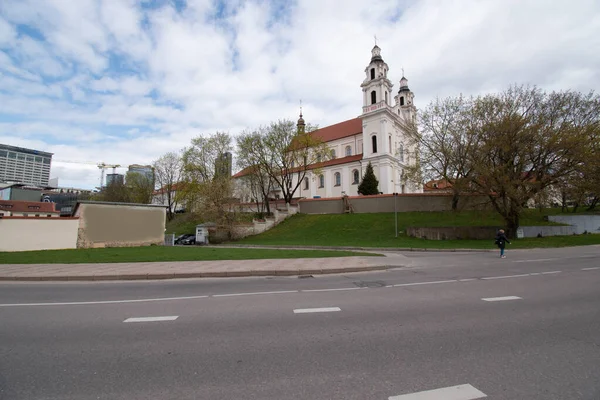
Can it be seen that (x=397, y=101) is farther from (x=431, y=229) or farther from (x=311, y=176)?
(x=431, y=229)

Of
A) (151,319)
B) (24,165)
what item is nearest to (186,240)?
(151,319)

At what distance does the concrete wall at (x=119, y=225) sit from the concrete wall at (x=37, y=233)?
0.65 metres

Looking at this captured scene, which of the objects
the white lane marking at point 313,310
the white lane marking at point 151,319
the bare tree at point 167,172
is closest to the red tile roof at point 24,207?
the bare tree at point 167,172

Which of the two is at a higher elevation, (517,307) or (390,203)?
(390,203)

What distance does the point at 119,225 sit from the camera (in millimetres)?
23578

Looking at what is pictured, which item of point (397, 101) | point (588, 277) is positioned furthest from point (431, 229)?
point (397, 101)

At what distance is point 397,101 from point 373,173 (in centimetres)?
2526

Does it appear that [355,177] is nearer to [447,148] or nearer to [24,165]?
[447,148]

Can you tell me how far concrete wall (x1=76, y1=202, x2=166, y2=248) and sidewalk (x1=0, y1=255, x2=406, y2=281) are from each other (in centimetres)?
1021

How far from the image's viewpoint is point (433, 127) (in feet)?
97.7

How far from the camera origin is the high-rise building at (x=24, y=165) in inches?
5236

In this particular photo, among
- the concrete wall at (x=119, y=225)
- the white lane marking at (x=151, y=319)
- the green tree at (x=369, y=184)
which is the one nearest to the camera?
the white lane marking at (x=151, y=319)

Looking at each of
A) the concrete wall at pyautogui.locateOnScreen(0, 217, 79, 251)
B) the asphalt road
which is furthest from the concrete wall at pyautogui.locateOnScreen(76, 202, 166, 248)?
the asphalt road

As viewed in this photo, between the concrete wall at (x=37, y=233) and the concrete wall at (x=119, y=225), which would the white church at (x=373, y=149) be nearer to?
the concrete wall at (x=119, y=225)
